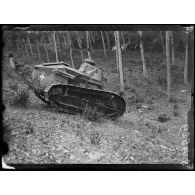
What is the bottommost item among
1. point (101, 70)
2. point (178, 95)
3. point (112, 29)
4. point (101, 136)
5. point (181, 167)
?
point (181, 167)

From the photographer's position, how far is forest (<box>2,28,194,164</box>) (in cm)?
767

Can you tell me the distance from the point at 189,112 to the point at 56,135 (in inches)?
105

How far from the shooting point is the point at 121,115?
8.18 m

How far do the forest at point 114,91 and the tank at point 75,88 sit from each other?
0.37 feet

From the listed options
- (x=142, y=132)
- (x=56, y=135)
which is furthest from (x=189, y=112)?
(x=56, y=135)

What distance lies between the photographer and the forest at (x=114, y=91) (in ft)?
25.2

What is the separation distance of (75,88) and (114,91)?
0.85m

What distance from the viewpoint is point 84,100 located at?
8.29 m

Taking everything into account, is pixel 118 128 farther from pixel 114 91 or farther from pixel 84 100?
pixel 84 100

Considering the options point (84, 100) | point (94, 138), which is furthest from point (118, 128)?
point (84, 100)

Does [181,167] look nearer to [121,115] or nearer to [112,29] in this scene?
[121,115]

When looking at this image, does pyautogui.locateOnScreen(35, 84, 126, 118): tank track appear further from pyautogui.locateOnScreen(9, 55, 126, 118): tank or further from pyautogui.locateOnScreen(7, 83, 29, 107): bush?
pyautogui.locateOnScreen(7, 83, 29, 107): bush

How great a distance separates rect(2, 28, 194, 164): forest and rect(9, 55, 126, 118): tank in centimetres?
11

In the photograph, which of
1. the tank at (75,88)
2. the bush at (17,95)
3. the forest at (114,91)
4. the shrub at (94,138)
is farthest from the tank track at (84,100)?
the shrub at (94,138)
